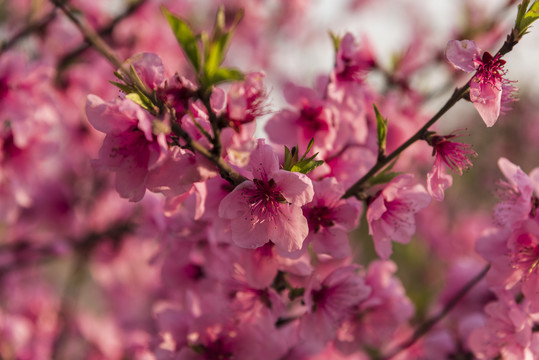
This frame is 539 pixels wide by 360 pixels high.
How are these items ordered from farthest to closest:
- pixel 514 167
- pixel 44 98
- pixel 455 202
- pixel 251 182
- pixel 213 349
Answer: pixel 455 202 → pixel 44 98 → pixel 213 349 → pixel 514 167 → pixel 251 182

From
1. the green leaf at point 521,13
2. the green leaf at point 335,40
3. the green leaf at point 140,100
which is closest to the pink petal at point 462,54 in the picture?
the green leaf at point 521,13

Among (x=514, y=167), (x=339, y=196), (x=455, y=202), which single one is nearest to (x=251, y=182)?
(x=339, y=196)

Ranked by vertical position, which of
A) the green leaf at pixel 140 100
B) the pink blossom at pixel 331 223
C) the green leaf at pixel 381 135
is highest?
the green leaf at pixel 140 100

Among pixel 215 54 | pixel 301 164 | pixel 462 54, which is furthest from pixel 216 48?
pixel 462 54

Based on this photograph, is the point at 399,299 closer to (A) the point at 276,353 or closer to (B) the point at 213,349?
(A) the point at 276,353

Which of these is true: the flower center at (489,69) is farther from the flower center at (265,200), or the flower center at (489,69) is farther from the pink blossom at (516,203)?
the flower center at (265,200)

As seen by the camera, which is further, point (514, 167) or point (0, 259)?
point (0, 259)

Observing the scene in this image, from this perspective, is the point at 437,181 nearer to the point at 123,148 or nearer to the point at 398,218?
the point at 398,218

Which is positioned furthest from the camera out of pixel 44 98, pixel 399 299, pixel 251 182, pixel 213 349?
pixel 44 98
